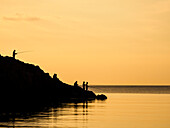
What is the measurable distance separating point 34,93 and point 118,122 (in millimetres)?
48852

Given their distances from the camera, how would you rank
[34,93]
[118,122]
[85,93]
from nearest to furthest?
[118,122], [34,93], [85,93]

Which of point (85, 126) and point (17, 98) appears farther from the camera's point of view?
point (17, 98)

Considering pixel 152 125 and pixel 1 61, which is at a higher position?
pixel 1 61

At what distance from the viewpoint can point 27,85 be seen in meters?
92.9

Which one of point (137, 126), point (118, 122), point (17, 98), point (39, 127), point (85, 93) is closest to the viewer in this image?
point (39, 127)

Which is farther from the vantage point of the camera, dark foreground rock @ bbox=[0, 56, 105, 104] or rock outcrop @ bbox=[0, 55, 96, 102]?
rock outcrop @ bbox=[0, 55, 96, 102]

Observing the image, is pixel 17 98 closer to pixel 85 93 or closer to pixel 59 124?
pixel 85 93

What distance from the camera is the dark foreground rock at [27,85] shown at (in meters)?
87.8

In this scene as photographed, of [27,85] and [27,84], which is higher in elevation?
[27,84]

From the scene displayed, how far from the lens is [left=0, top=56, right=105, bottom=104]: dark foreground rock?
8780 cm

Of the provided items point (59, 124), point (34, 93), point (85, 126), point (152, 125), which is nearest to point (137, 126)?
point (152, 125)

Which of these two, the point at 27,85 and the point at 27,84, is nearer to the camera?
the point at 27,85

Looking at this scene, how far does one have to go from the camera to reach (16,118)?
50750mm

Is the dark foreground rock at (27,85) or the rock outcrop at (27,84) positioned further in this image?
the rock outcrop at (27,84)
